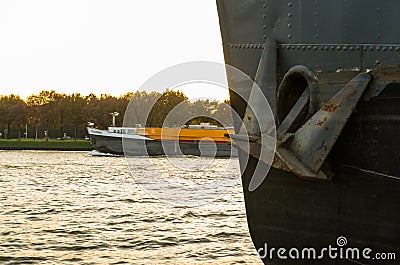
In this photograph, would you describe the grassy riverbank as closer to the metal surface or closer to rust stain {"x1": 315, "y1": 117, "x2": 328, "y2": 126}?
the metal surface

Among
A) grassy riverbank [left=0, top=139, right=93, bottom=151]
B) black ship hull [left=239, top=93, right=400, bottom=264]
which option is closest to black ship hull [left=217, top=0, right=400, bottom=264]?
black ship hull [left=239, top=93, right=400, bottom=264]

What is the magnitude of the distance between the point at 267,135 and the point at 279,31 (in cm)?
100

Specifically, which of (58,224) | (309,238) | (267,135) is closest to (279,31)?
(267,135)

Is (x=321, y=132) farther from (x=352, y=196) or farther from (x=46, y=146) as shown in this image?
(x=46, y=146)

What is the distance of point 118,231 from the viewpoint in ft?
43.0

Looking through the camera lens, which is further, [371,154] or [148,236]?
[148,236]

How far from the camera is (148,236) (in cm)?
1245

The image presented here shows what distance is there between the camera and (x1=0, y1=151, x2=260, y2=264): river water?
10.4m

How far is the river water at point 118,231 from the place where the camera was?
1042cm

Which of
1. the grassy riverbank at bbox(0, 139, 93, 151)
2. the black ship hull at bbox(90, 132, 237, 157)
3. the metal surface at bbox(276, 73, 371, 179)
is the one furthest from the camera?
the grassy riverbank at bbox(0, 139, 93, 151)

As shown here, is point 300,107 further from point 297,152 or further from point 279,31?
point 279,31

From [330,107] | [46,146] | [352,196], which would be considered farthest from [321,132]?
[46,146]

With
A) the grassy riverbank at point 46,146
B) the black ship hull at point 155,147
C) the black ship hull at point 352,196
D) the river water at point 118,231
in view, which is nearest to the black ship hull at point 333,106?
the black ship hull at point 352,196

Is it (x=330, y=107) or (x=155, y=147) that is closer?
(x=330, y=107)
